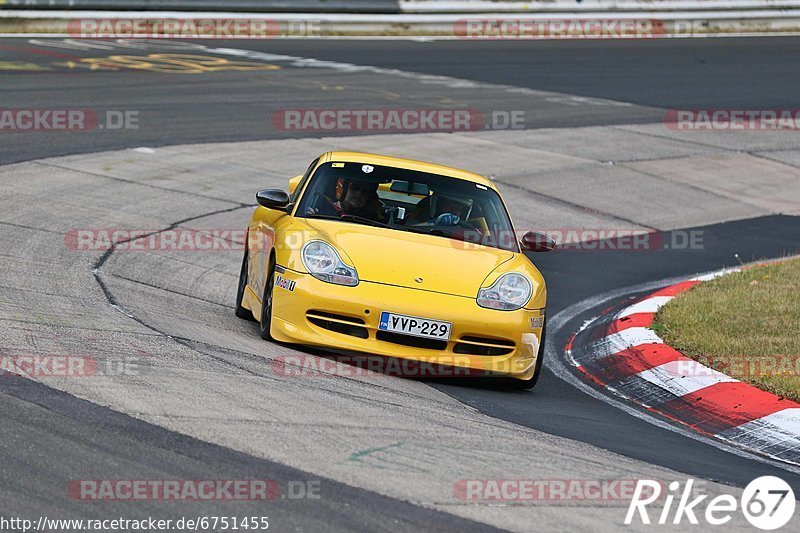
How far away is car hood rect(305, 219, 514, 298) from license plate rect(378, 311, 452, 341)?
24cm

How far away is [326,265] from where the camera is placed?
806cm

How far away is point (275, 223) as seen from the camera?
9.09 meters

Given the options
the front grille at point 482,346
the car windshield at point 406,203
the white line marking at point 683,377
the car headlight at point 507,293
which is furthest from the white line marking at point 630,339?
the front grille at point 482,346

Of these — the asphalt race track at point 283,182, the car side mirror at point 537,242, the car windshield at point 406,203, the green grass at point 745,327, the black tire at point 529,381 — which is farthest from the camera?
the car side mirror at point 537,242

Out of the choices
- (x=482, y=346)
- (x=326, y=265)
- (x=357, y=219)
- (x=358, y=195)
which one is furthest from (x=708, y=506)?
(x=358, y=195)

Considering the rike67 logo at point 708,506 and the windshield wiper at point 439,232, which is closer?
the rike67 logo at point 708,506

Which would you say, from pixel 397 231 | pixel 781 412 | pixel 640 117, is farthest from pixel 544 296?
pixel 640 117

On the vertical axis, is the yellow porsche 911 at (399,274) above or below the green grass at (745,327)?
above

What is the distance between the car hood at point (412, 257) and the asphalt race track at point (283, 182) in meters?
0.64

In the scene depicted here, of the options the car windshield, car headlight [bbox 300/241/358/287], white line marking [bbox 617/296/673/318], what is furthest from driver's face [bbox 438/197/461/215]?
white line marking [bbox 617/296/673/318]

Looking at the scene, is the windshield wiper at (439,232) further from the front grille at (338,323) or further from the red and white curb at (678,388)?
the red and white curb at (678,388)

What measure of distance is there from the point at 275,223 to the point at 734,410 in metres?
3.36

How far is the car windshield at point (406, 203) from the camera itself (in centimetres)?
888

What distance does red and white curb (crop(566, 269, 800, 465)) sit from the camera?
295 inches
